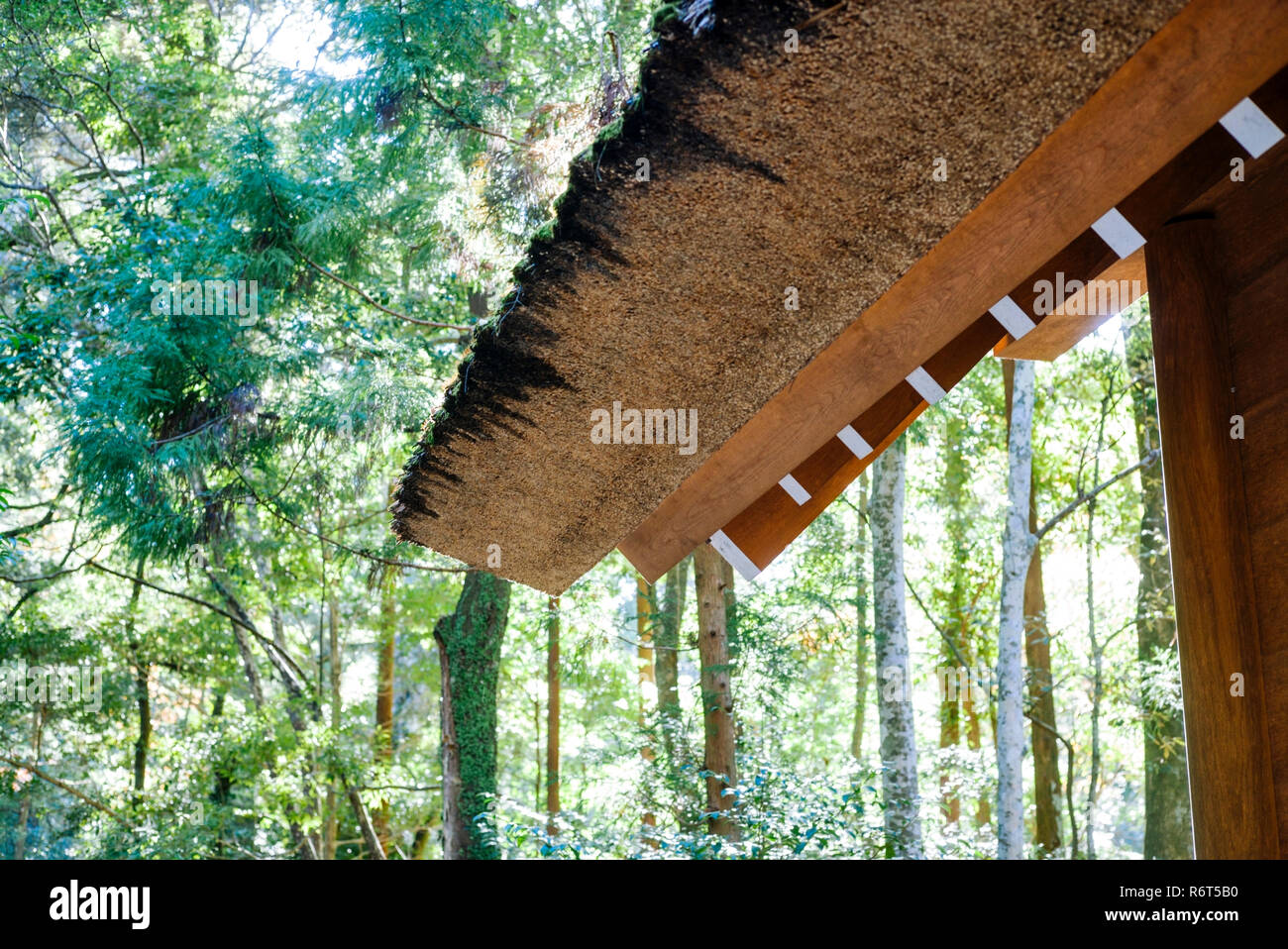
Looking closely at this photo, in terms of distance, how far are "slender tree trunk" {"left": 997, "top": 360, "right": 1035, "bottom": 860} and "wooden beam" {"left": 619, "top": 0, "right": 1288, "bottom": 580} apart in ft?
22.4

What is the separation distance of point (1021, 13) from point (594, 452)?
4.52 ft

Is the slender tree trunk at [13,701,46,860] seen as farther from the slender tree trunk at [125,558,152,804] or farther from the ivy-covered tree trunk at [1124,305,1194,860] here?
the ivy-covered tree trunk at [1124,305,1194,860]

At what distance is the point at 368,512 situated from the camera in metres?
13.0

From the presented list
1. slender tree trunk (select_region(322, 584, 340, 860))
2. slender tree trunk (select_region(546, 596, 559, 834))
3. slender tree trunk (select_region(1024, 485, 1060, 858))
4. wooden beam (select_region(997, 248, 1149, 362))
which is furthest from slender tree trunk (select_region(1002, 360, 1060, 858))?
wooden beam (select_region(997, 248, 1149, 362))

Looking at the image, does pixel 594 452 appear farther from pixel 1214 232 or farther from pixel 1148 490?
pixel 1148 490

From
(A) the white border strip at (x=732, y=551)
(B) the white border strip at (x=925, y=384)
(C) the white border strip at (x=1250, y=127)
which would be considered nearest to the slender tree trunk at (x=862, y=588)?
(A) the white border strip at (x=732, y=551)

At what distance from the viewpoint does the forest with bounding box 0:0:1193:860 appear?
8.52 metres

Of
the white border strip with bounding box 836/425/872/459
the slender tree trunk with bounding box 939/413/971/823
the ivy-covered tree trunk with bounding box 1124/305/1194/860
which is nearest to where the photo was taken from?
the white border strip with bounding box 836/425/872/459

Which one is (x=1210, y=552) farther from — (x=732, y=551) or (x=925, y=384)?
(x=732, y=551)

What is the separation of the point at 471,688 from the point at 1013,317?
30.6 ft

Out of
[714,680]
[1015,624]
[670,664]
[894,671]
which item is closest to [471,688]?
[714,680]

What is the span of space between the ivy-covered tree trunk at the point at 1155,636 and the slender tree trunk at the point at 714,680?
418 cm

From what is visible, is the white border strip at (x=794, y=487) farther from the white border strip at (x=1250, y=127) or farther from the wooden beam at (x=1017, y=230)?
the white border strip at (x=1250, y=127)
